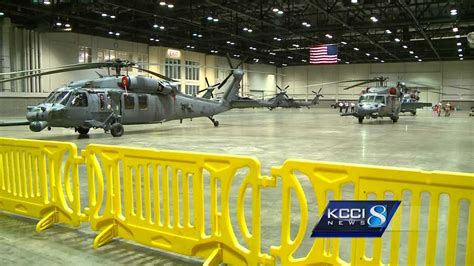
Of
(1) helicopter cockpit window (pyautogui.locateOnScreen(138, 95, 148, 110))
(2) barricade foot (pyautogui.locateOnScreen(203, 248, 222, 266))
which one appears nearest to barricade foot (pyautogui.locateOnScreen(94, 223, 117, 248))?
(2) barricade foot (pyautogui.locateOnScreen(203, 248, 222, 266))

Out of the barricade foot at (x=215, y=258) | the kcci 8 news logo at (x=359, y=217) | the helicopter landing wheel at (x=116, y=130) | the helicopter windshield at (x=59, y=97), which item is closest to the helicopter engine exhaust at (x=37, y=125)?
the helicopter windshield at (x=59, y=97)

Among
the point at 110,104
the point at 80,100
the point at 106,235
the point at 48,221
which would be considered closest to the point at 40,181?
the point at 48,221

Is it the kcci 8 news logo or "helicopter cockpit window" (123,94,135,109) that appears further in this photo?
"helicopter cockpit window" (123,94,135,109)

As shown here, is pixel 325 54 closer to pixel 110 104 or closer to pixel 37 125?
pixel 110 104

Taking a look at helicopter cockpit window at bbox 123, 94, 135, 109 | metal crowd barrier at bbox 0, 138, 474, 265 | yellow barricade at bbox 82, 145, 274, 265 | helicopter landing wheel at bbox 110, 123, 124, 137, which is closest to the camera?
metal crowd barrier at bbox 0, 138, 474, 265

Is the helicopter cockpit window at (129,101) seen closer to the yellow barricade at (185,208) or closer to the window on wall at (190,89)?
the yellow barricade at (185,208)

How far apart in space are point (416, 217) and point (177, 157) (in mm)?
2151

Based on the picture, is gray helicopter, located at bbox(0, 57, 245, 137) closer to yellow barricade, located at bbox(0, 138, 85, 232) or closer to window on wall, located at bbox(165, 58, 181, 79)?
yellow barricade, located at bbox(0, 138, 85, 232)

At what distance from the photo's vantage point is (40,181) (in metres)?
4.98

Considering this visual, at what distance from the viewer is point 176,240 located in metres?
3.87

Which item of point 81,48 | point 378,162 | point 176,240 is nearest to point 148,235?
point 176,240

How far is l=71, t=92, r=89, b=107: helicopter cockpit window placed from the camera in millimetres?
13617

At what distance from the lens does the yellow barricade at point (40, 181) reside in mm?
4652

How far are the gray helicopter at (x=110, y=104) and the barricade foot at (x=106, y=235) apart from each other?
8.38m
